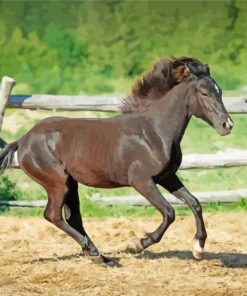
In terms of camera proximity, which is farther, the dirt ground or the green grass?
the green grass

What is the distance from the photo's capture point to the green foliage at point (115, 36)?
1734 centimetres

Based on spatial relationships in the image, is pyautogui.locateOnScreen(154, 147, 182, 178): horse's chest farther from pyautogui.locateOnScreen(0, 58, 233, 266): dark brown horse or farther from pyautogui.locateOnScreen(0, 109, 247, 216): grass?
pyautogui.locateOnScreen(0, 109, 247, 216): grass

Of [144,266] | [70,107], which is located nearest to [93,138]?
[144,266]

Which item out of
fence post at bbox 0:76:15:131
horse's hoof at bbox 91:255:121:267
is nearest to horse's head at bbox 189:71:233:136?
horse's hoof at bbox 91:255:121:267

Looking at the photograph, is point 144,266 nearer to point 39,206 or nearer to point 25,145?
point 25,145

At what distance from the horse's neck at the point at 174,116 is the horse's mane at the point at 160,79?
0.09m

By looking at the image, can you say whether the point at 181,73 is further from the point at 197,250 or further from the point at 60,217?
the point at 60,217

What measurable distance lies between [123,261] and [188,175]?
3960 mm

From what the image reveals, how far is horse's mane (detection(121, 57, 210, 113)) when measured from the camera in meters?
6.86

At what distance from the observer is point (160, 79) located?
702cm

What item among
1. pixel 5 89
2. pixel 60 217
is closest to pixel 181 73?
pixel 60 217

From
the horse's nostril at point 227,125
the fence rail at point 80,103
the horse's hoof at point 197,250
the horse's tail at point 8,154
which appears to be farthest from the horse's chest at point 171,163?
the fence rail at point 80,103

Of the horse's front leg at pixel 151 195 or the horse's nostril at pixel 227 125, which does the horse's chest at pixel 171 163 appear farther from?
the horse's nostril at pixel 227 125

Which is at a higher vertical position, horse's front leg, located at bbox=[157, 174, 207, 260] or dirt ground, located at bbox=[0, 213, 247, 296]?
horse's front leg, located at bbox=[157, 174, 207, 260]
